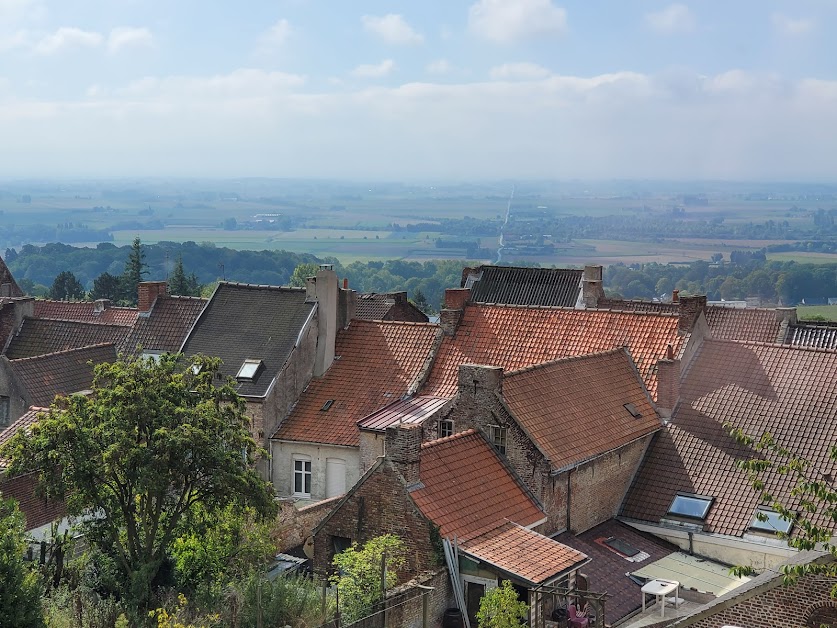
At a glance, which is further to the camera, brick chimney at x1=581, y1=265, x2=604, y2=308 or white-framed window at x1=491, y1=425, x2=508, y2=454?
brick chimney at x1=581, y1=265, x2=604, y2=308

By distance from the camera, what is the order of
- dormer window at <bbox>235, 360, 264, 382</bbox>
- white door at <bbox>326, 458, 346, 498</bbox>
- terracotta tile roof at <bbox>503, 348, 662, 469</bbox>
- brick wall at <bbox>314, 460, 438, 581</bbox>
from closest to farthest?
brick wall at <bbox>314, 460, 438, 581</bbox>, terracotta tile roof at <bbox>503, 348, 662, 469</bbox>, white door at <bbox>326, 458, 346, 498</bbox>, dormer window at <bbox>235, 360, 264, 382</bbox>

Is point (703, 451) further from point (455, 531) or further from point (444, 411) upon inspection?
point (455, 531)

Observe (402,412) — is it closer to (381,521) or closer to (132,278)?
(381,521)

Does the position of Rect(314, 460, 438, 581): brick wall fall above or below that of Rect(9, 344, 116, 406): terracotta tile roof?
below

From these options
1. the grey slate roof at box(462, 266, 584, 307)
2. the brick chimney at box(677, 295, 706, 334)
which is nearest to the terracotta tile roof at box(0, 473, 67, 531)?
the brick chimney at box(677, 295, 706, 334)

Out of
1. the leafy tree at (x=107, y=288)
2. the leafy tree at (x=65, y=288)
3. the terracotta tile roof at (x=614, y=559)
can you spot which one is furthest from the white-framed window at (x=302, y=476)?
the leafy tree at (x=65, y=288)

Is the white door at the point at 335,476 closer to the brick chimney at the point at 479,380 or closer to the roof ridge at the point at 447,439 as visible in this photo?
the roof ridge at the point at 447,439

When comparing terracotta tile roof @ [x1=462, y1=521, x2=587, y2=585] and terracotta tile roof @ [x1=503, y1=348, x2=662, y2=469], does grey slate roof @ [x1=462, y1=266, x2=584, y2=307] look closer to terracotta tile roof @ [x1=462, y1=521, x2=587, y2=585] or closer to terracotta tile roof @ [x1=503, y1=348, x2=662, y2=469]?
terracotta tile roof @ [x1=503, y1=348, x2=662, y2=469]
